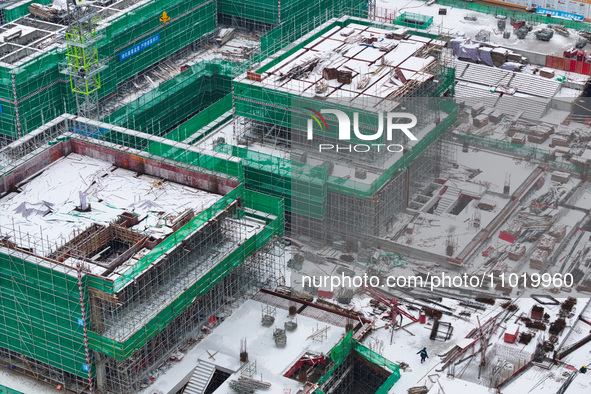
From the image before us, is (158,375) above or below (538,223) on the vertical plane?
below

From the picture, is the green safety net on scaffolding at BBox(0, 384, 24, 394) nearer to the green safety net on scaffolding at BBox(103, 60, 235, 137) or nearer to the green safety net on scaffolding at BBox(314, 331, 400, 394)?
the green safety net on scaffolding at BBox(314, 331, 400, 394)

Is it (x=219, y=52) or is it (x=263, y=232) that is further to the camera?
(x=219, y=52)

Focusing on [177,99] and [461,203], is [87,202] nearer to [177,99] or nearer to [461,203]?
[461,203]

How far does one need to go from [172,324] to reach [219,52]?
1824 inches

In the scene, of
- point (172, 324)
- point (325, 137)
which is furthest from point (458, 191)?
point (172, 324)

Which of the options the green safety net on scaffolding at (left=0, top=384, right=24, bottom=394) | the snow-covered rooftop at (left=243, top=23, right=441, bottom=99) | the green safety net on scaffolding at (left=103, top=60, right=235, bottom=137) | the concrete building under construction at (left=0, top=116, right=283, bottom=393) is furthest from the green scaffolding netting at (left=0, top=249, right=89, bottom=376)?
the green safety net on scaffolding at (left=103, top=60, right=235, bottom=137)

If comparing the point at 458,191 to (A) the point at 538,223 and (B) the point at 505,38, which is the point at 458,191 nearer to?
(A) the point at 538,223

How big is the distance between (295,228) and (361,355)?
16.5 metres

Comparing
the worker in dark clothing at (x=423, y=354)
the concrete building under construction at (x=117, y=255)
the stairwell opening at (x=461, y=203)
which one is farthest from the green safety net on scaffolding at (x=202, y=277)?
the worker in dark clothing at (x=423, y=354)

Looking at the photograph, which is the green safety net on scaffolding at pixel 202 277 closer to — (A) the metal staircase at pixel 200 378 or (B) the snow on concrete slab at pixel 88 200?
(B) the snow on concrete slab at pixel 88 200

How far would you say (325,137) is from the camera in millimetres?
107625

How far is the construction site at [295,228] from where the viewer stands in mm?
91562

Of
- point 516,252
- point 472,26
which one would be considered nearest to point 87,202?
point 516,252

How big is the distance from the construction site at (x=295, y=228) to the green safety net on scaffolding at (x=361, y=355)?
0.54ft
